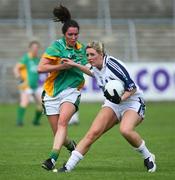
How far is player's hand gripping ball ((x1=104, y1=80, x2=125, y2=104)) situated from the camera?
1127 cm

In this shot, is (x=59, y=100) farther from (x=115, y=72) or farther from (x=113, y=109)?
(x=115, y=72)

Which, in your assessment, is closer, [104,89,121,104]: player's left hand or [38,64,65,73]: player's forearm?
[104,89,121,104]: player's left hand

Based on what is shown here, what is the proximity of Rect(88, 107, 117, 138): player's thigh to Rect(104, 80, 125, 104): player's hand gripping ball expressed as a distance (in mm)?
297

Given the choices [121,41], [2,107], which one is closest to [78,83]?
[2,107]

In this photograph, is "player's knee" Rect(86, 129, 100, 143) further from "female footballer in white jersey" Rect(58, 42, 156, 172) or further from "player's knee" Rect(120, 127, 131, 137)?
"player's knee" Rect(120, 127, 131, 137)

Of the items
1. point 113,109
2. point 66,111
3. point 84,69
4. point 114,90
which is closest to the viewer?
point 114,90

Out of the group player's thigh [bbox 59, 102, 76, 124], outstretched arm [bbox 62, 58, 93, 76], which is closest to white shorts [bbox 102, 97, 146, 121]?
outstretched arm [bbox 62, 58, 93, 76]

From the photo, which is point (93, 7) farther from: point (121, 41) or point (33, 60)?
point (33, 60)

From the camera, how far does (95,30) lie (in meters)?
32.8

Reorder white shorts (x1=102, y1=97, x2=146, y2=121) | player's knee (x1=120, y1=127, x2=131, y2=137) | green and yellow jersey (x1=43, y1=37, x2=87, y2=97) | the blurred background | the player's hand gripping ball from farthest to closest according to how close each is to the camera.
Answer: the blurred background < green and yellow jersey (x1=43, y1=37, x2=87, y2=97) < white shorts (x1=102, y1=97, x2=146, y2=121) < player's knee (x1=120, y1=127, x2=131, y2=137) < the player's hand gripping ball

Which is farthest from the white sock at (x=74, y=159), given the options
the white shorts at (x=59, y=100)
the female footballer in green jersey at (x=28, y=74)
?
the female footballer in green jersey at (x=28, y=74)

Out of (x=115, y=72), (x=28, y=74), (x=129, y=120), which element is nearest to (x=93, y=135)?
(x=129, y=120)

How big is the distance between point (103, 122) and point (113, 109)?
0.26 metres

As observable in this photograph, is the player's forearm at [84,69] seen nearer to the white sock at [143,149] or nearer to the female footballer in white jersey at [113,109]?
the female footballer in white jersey at [113,109]
